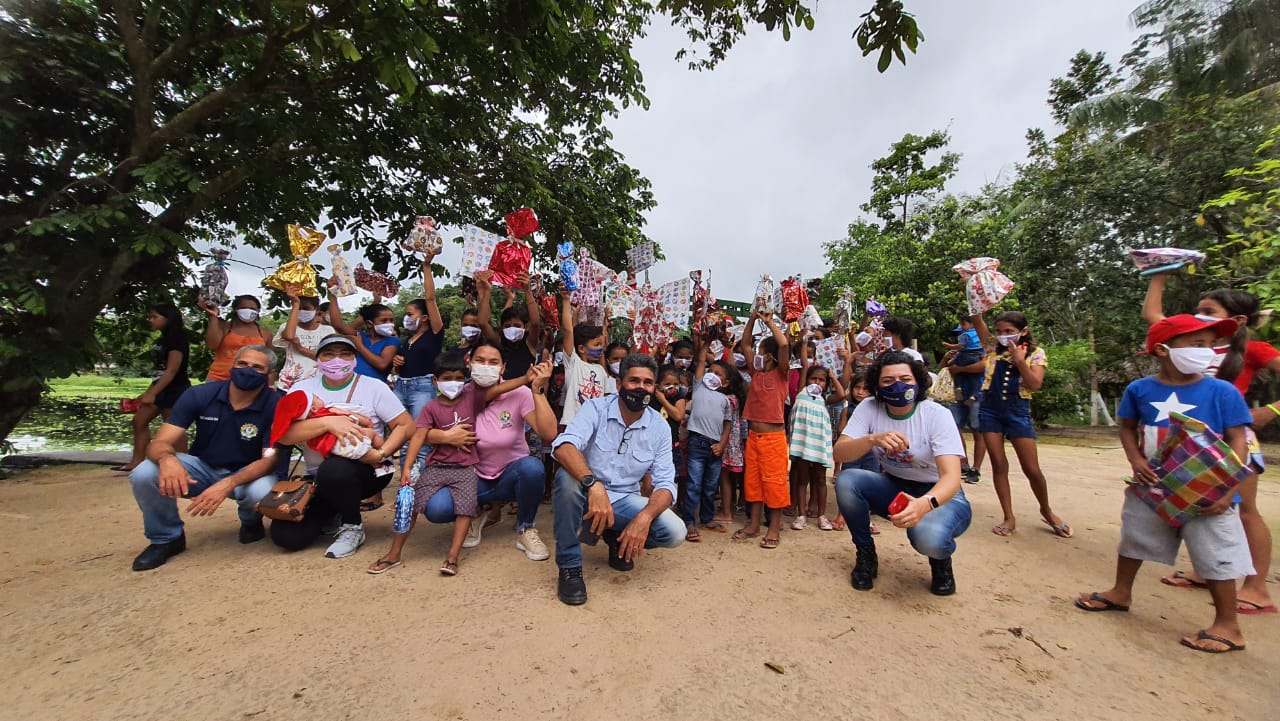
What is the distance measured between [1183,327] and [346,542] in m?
4.90

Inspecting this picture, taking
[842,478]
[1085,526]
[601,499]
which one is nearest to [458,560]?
[601,499]

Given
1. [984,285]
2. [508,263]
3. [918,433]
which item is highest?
[508,263]

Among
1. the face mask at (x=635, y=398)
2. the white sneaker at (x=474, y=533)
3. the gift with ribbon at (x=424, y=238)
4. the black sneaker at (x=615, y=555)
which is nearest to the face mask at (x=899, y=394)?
the face mask at (x=635, y=398)

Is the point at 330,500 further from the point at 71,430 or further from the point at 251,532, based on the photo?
the point at 71,430

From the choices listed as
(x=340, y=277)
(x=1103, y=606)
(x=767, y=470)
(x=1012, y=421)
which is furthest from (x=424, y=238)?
(x=1103, y=606)

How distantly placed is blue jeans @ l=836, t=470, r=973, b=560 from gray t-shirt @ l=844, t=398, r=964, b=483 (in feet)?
0.31

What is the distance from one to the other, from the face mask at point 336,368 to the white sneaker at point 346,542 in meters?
1.01

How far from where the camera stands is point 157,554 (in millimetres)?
Result: 3154

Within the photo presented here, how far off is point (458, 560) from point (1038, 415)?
17.0 metres

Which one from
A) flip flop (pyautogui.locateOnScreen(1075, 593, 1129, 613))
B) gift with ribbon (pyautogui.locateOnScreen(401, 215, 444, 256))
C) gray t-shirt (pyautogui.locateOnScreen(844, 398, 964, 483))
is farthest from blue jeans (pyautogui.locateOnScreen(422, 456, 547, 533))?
flip flop (pyautogui.locateOnScreen(1075, 593, 1129, 613))

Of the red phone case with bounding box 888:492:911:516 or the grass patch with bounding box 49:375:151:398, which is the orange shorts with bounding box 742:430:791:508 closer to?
the red phone case with bounding box 888:492:911:516

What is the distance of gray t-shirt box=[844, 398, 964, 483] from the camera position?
9.81 ft

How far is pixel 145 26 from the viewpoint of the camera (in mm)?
5137

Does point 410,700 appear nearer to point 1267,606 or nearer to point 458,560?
point 458,560
